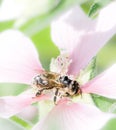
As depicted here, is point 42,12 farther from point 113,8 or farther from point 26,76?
point 26,76

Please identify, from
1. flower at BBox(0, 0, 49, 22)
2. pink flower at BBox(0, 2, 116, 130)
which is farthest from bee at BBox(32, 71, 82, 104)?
flower at BBox(0, 0, 49, 22)

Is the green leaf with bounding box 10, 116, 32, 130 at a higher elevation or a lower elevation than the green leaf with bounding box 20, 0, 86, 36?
lower

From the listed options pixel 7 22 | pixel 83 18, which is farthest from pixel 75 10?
pixel 7 22

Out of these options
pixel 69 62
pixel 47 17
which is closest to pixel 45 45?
pixel 69 62

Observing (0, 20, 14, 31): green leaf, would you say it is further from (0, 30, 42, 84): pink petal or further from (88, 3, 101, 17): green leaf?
(88, 3, 101, 17): green leaf

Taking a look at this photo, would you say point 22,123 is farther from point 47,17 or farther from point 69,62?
point 47,17

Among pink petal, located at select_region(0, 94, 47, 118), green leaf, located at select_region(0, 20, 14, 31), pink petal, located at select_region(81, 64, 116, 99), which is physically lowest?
pink petal, located at select_region(0, 94, 47, 118)

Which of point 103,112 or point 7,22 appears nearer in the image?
point 103,112
